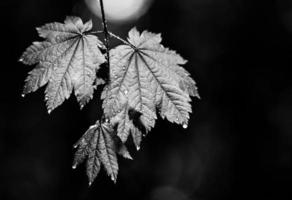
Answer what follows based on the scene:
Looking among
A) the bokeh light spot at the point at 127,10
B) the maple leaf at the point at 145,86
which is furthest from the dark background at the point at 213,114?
the maple leaf at the point at 145,86

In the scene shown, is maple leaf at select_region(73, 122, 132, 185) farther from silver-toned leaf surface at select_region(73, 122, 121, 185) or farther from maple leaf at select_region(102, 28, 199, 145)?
maple leaf at select_region(102, 28, 199, 145)

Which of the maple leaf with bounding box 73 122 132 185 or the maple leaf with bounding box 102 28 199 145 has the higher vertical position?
the maple leaf with bounding box 102 28 199 145

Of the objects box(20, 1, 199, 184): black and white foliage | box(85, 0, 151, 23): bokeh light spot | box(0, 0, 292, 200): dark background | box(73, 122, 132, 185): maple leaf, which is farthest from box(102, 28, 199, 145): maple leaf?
box(85, 0, 151, 23): bokeh light spot

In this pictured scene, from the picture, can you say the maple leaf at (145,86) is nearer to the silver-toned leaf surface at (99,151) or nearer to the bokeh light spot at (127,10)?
the silver-toned leaf surface at (99,151)

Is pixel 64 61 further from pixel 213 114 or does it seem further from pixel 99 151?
pixel 213 114

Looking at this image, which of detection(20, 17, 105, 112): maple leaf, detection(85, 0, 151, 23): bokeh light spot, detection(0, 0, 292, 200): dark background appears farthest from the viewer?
detection(85, 0, 151, 23): bokeh light spot

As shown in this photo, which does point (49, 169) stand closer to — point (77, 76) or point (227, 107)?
point (227, 107)


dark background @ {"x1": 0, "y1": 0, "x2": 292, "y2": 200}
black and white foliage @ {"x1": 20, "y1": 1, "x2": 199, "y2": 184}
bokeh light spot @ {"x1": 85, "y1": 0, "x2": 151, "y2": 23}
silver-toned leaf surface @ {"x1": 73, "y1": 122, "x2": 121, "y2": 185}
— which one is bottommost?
silver-toned leaf surface @ {"x1": 73, "y1": 122, "x2": 121, "y2": 185}

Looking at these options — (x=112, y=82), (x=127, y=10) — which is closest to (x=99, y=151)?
(x=112, y=82)

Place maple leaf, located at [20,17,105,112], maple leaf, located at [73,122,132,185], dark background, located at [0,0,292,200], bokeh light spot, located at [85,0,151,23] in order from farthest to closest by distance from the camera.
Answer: bokeh light spot, located at [85,0,151,23]
dark background, located at [0,0,292,200]
maple leaf, located at [73,122,132,185]
maple leaf, located at [20,17,105,112]
